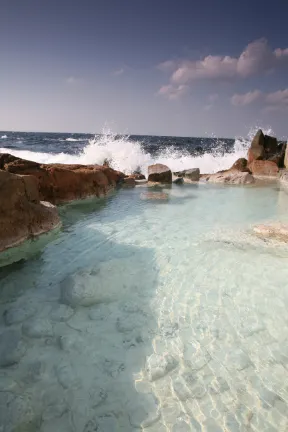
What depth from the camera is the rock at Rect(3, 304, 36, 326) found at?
328cm

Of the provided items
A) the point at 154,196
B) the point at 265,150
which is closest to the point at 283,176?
the point at 265,150

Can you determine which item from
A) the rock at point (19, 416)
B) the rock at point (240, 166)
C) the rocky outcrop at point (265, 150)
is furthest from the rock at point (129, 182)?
the rock at point (19, 416)

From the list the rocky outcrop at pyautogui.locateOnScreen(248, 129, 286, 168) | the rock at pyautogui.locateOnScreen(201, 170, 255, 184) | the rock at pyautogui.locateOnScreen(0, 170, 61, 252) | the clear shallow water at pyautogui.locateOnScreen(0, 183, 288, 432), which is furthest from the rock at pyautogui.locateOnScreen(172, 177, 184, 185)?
the rock at pyautogui.locateOnScreen(0, 170, 61, 252)

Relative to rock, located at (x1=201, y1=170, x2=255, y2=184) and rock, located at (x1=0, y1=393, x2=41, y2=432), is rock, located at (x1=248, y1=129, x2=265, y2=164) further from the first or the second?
rock, located at (x1=0, y1=393, x2=41, y2=432)

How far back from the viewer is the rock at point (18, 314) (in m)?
3.28

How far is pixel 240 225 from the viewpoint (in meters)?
6.68

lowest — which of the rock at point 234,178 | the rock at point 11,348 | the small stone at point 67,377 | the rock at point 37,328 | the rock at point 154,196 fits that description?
the small stone at point 67,377

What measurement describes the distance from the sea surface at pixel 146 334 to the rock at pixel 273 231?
0.72ft

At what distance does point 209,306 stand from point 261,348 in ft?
2.66

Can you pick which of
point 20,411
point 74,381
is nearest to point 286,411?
point 74,381

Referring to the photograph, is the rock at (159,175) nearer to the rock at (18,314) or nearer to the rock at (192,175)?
the rock at (192,175)

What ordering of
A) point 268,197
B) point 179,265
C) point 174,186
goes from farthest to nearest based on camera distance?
point 174,186 → point 268,197 → point 179,265

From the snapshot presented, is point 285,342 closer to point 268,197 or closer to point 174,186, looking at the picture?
point 268,197

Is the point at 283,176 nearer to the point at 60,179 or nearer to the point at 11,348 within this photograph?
the point at 60,179
